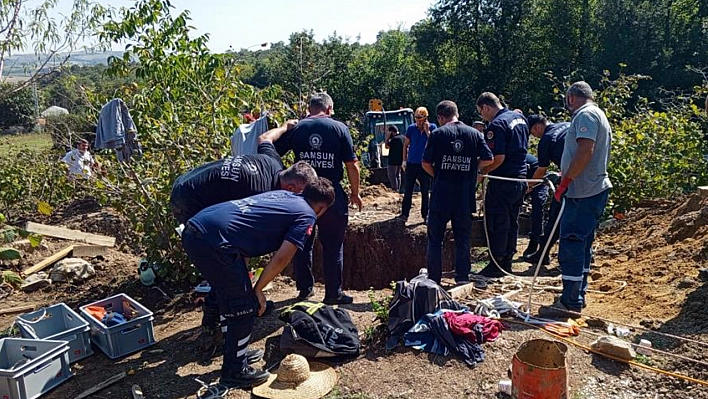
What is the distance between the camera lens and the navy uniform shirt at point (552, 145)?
6102mm

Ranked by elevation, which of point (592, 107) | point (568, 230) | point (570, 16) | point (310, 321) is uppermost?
point (570, 16)

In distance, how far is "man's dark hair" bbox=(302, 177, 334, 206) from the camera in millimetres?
3902

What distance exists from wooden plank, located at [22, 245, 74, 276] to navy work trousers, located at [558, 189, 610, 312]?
20.0ft

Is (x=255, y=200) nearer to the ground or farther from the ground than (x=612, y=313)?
farther from the ground

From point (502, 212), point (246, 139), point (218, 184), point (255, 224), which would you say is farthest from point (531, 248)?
point (255, 224)

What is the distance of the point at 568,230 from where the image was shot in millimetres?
4832

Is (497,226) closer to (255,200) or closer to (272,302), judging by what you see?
(272,302)

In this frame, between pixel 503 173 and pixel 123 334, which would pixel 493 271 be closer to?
pixel 503 173

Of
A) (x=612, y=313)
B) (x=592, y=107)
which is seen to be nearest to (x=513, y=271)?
(x=612, y=313)

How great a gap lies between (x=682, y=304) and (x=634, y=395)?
4.77ft

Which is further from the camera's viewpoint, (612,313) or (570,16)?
(570,16)

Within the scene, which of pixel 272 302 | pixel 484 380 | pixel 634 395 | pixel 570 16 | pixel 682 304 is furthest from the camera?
pixel 570 16

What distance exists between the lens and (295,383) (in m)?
3.94

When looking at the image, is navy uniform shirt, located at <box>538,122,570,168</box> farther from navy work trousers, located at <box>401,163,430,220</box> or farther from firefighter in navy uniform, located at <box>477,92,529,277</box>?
navy work trousers, located at <box>401,163,430,220</box>
